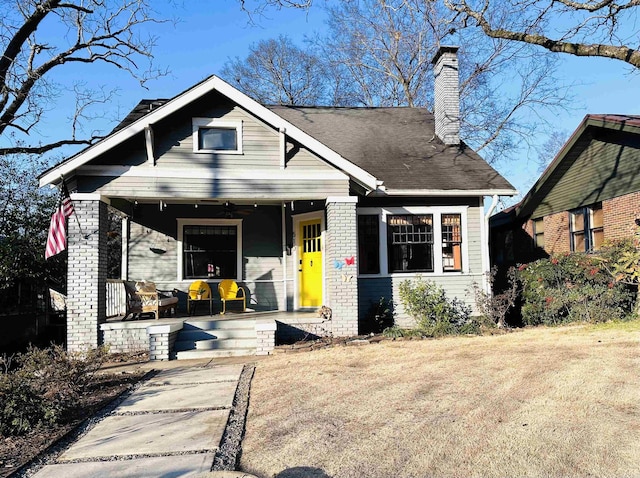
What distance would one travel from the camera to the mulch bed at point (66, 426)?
4.18m

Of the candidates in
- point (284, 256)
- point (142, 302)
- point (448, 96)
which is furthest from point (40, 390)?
point (448, 96)

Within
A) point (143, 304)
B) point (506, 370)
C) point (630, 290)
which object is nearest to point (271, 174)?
point (143, 304)

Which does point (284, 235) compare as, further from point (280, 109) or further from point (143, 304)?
point (280, 109)

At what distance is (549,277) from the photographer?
10922 millimetres

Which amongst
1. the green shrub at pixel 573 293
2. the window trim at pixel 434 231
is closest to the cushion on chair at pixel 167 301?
the window trim at pixel 434 231

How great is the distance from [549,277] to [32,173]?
52.7 feet

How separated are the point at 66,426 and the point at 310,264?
695 cm

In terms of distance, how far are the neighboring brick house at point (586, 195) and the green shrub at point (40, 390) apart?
11026 mm

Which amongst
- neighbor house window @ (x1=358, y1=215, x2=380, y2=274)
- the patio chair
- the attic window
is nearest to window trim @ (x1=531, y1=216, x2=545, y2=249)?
neighbor house window @ (x1=358, y1=215, x2=380, y2=274)

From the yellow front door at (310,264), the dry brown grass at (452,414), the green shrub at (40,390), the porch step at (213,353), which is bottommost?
the porch step at (213,353)

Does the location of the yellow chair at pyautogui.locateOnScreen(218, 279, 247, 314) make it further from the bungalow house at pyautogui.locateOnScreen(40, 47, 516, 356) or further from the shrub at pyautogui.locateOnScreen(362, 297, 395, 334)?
the shrub at pyautogui.locateOnScreen(362, 297, 395, 334)

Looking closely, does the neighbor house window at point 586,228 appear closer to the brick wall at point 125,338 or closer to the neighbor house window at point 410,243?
the neighbor house window at point 410,243

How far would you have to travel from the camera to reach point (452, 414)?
4.76 metres

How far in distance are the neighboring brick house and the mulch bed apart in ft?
34.3
